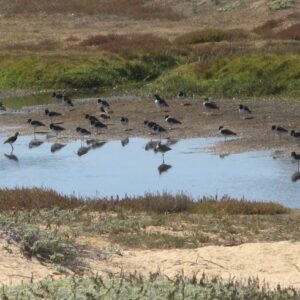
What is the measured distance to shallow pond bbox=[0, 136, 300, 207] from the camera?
2417 centimetres

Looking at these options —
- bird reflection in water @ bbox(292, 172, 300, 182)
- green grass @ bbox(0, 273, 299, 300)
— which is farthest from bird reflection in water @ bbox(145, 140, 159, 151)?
green grass @ bbox(0, 273, 299, 300)

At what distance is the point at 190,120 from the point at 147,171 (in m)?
8.93

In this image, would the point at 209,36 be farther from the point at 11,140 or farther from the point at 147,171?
the point at 147,171

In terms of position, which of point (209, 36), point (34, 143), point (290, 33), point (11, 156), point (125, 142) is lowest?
point (209, 36)

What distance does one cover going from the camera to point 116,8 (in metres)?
83.5

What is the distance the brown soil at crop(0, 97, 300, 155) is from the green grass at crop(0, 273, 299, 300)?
18517 mm

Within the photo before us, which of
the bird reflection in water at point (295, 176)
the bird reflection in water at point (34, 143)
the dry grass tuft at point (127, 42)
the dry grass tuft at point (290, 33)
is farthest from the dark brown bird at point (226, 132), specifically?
the dry grass tuft at point (290, 33)

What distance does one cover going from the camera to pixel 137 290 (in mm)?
10656

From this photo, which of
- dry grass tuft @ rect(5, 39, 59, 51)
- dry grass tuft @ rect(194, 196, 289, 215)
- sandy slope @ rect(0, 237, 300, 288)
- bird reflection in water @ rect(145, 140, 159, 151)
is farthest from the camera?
dry grass tuft @ rect(5, 39, 59, 51)

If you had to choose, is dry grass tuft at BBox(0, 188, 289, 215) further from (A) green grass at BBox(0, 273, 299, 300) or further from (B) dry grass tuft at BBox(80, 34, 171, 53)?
(B) dry grass tuft at BBox(80, 34, 171, 53)

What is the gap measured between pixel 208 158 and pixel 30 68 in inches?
915

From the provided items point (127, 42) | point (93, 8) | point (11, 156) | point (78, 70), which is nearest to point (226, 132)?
point (11, 156)

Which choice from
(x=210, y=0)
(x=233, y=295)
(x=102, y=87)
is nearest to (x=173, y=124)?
(x=102, y=87)

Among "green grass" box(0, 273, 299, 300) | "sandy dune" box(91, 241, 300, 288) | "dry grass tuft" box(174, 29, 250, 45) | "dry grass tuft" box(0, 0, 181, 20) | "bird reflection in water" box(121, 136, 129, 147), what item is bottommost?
"dry grass tuft" box(0, 0, 181, 20)
